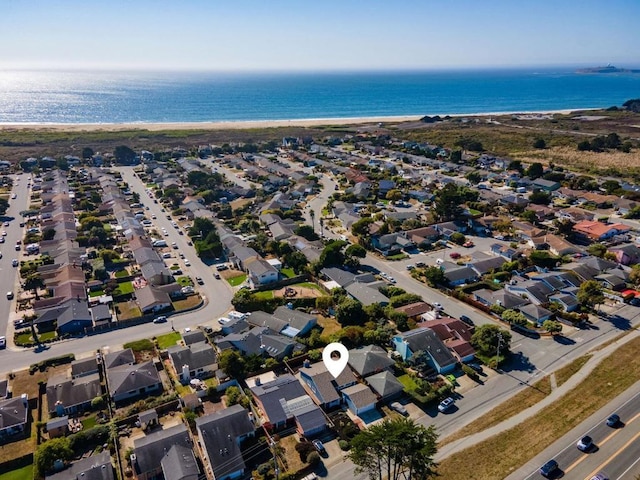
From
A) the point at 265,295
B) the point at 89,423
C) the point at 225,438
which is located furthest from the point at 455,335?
the point at 89,423

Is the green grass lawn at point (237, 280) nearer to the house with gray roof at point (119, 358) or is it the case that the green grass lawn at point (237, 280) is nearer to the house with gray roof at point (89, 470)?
the house with gray roof at point (119, 358)

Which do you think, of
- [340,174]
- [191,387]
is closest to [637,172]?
[340,174]

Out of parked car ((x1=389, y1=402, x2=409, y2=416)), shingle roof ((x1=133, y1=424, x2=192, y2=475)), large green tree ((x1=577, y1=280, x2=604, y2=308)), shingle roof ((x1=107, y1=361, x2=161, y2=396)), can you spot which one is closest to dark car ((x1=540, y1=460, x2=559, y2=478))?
parked car ((x1=389, y1=402, x2=409, y2=416))

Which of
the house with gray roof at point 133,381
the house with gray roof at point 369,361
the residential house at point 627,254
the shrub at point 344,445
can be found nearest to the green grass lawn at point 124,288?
the house with gray roof at point 133,381

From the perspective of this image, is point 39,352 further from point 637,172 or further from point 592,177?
point 637,172

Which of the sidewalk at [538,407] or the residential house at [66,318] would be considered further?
the residential house at [66,318]

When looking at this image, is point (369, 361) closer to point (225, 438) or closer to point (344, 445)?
point (344, 445)
